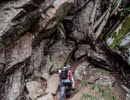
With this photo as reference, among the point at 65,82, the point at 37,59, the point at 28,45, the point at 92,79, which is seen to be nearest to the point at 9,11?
the point at 28,45

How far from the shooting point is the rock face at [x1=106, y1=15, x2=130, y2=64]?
9625 mm

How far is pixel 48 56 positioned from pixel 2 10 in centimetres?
499

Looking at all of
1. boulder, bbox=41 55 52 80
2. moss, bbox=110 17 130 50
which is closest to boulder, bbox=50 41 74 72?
boulder, bbox=41 55 52 80

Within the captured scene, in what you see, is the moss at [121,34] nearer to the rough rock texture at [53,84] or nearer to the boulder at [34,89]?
the rough rock texture at [53,84]

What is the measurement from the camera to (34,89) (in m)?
10.3

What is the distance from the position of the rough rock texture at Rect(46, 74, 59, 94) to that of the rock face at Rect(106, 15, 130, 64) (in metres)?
4.60

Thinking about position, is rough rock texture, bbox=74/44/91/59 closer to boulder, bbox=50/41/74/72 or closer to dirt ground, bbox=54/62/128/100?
boulder, bbox=50/41/74/72

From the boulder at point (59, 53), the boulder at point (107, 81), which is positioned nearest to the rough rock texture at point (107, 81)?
the boulder at point (107, 81)

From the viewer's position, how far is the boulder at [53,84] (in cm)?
1027

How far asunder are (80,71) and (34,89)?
3677 mm

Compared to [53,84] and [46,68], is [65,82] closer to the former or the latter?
[53,84]

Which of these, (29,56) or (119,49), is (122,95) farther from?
(29,56)

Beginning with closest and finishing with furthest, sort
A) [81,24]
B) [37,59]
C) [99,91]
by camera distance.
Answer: [99,91] → [37,59] → [81,24]

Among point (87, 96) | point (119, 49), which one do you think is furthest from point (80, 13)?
point (87, 96)
